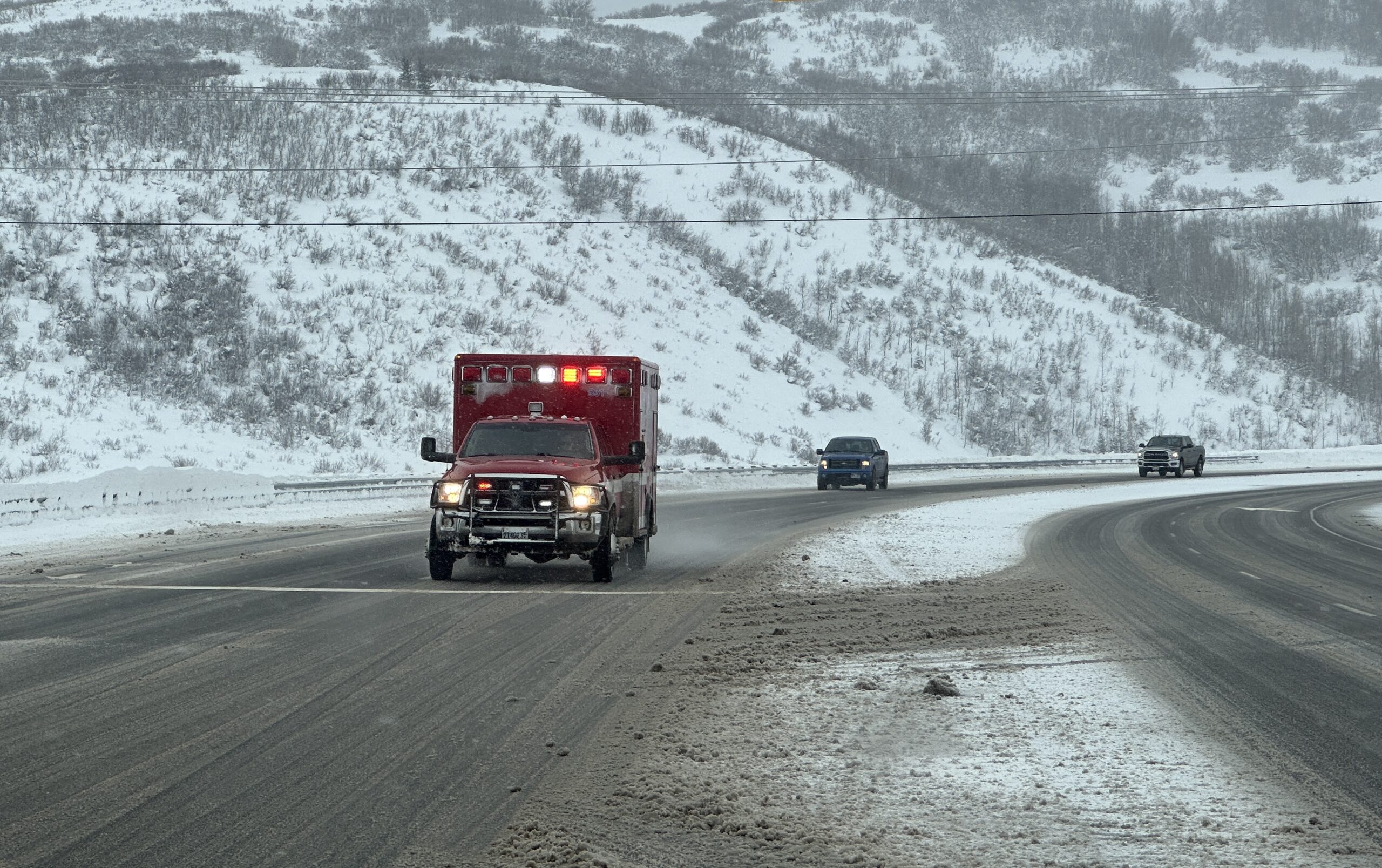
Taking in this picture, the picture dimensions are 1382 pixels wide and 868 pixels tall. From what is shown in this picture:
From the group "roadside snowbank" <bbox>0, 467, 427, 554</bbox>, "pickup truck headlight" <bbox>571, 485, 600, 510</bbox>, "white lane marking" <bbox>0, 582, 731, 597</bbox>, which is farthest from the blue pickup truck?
"white lane marking" <bbox>0, 582, 731, 597</bbox>

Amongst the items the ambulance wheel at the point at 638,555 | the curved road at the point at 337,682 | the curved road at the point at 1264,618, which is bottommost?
the curved road at the point at 1264,618

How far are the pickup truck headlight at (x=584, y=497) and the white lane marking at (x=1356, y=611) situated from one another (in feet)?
26.7

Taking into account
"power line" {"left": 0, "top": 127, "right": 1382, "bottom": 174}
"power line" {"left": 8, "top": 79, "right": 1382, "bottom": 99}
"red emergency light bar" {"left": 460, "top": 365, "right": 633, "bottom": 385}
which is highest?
"power line" {"left": 8, "top": 79, "right": 1382, "bottom": 99}

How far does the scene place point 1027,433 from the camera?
223 feet

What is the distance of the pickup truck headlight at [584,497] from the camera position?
1518 cm

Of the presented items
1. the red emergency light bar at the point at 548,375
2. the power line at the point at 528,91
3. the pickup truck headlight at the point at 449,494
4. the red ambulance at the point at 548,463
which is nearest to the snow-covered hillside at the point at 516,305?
the power line at the point at 528,91

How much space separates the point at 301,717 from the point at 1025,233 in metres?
93.8

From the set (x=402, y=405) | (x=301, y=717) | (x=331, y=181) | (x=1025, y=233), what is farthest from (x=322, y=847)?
(x=1025, y=233)

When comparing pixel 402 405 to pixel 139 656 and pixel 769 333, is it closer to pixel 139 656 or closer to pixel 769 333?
pixel 769 333

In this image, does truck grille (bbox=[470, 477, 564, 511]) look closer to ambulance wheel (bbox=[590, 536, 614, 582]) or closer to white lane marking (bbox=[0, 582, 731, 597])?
ambulance wheel (bbox=[590, 536, 614, 582])

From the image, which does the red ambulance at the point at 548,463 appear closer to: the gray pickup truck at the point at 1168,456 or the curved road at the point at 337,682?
the curved road at the point at 337,682

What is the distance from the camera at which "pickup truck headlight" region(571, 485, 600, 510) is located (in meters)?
15.2

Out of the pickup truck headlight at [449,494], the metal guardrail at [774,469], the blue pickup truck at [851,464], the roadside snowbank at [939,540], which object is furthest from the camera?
the blue pickup truck at [851,464]

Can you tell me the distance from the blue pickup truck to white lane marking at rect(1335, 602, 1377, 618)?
25.5m
